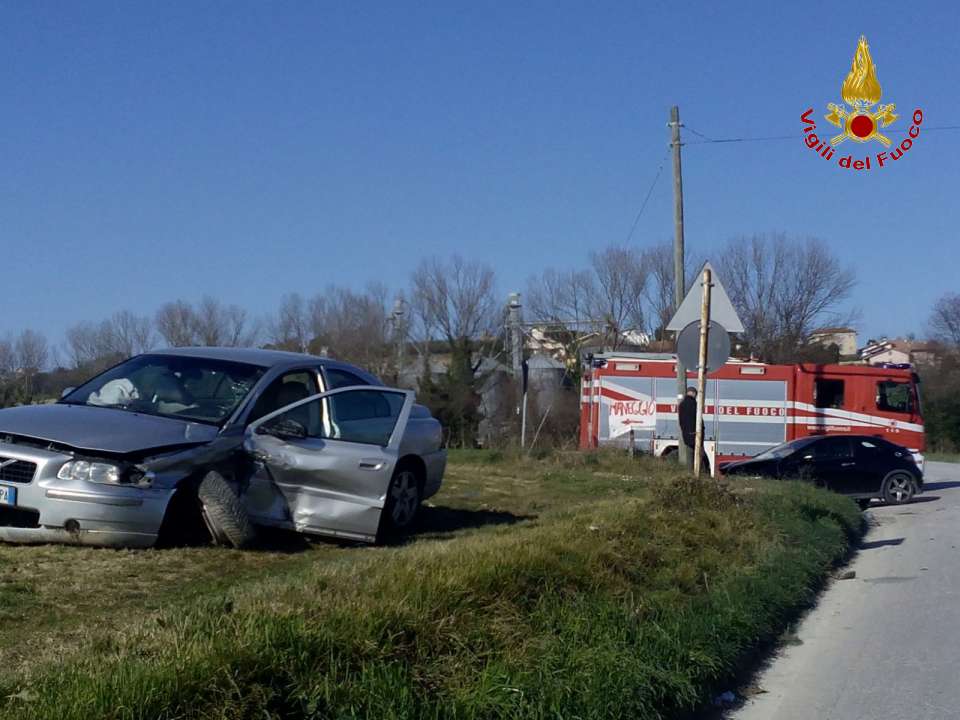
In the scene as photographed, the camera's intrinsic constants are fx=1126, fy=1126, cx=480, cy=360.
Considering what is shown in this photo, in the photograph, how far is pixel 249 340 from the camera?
34.0m

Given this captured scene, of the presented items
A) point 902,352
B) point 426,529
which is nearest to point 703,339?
point 426,529

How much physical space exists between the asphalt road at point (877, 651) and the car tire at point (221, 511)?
12.7 feet

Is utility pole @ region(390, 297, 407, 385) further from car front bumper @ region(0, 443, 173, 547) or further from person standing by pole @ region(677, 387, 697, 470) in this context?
car front bumper @ region(0, 443, 173, 547)

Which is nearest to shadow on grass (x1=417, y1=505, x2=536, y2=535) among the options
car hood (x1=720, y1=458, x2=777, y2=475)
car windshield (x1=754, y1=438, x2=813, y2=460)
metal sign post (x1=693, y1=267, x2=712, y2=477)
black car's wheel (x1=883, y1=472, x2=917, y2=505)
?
metal sign post (x1=693, y1=267, x2=712, y2=477)

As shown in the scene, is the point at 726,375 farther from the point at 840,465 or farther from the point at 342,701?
the point at 342,701

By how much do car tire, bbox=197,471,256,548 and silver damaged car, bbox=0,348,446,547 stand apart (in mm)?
10

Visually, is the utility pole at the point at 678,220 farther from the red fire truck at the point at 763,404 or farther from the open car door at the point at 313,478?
the open car door at the point at 313,478

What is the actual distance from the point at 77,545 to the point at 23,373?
12708 millimetres

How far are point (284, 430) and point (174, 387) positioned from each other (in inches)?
47.5

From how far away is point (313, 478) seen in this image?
9016 millimetres

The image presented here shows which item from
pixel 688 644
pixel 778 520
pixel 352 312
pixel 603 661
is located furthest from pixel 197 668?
pixel 352 312

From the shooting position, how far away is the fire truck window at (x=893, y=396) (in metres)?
26.5

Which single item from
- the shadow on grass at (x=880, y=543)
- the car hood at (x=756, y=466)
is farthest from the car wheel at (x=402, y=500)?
the car hood at (x=756, y=466)

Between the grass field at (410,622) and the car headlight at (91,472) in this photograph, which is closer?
the grass field at (410,622)
